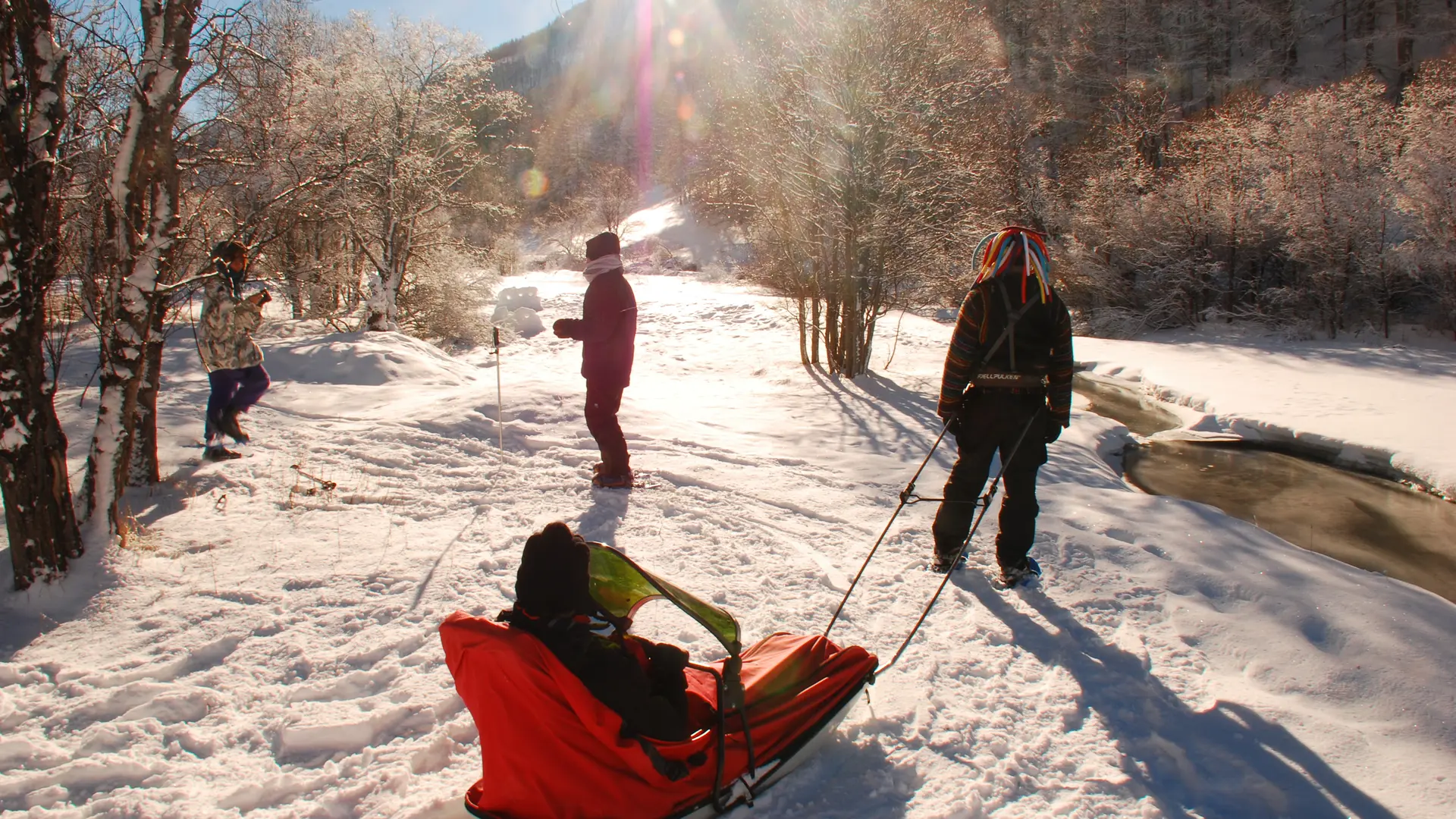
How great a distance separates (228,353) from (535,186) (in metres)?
67.0

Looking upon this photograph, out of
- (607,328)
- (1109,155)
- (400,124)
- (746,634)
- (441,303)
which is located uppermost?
(1109,155)

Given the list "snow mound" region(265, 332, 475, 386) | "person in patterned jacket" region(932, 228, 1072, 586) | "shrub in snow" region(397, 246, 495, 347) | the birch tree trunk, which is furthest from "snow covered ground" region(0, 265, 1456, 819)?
"shrub in snow" region(397, 246, 495, 347)

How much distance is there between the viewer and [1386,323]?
1806 cm

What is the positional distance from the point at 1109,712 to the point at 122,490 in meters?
5.60

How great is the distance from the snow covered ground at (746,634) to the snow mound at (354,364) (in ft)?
10.7

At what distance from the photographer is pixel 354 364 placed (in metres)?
11.0

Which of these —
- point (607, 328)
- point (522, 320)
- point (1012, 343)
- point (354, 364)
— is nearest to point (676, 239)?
point (522, 320)

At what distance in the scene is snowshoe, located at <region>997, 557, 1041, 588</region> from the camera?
4457mm

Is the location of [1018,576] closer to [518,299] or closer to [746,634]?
[746,634]

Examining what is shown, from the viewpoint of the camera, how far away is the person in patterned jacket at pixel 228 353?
5.87 meters

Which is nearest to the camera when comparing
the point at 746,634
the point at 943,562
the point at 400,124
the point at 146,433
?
the point at 746,634

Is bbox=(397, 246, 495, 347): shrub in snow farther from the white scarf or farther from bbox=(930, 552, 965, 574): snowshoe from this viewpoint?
bbox=(930, 552, 965, 574): snowshoe

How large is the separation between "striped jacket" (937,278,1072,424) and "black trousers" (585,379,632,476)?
258cm

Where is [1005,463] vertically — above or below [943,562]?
above
